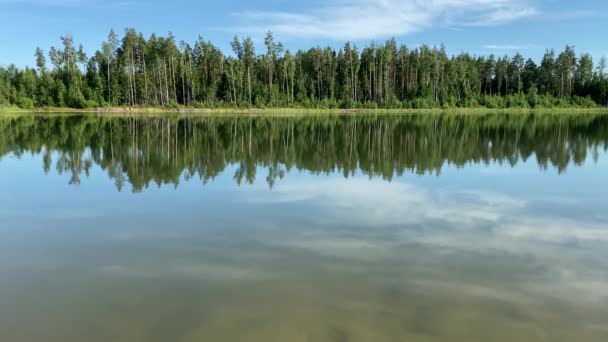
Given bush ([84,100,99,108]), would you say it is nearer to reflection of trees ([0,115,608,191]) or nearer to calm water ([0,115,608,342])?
reflection of trees ([0,115,608,191])

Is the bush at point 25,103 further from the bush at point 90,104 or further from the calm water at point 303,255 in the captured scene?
the calm water at point 303,255

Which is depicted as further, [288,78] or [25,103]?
[288,78]

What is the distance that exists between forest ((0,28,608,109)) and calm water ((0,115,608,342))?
230ft

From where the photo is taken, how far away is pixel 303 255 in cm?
729

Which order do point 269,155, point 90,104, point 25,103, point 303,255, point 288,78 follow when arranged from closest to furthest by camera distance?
point 303,255
point 269,155
point 25,103
point 90,104
point 288,78

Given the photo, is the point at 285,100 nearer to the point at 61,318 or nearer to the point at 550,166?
the point at 550,166

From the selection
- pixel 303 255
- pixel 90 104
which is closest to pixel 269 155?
pixel 303 255

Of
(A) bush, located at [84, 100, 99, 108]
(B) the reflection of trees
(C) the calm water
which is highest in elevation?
(A) bush, located at [84, 100, 99, 108]

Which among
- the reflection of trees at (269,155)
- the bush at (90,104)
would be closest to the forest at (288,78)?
the bush at (90,104)

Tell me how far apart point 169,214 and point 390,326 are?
20.7ft

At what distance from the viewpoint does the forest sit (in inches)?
3157

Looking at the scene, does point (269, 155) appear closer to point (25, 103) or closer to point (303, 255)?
point (303, 255)

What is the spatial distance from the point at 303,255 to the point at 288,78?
87253mm

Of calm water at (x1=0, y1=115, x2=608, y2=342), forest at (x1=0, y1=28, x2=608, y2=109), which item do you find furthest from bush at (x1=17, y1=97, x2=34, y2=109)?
calm water at (x1=0, y1=115, x2=608, y2=342)
